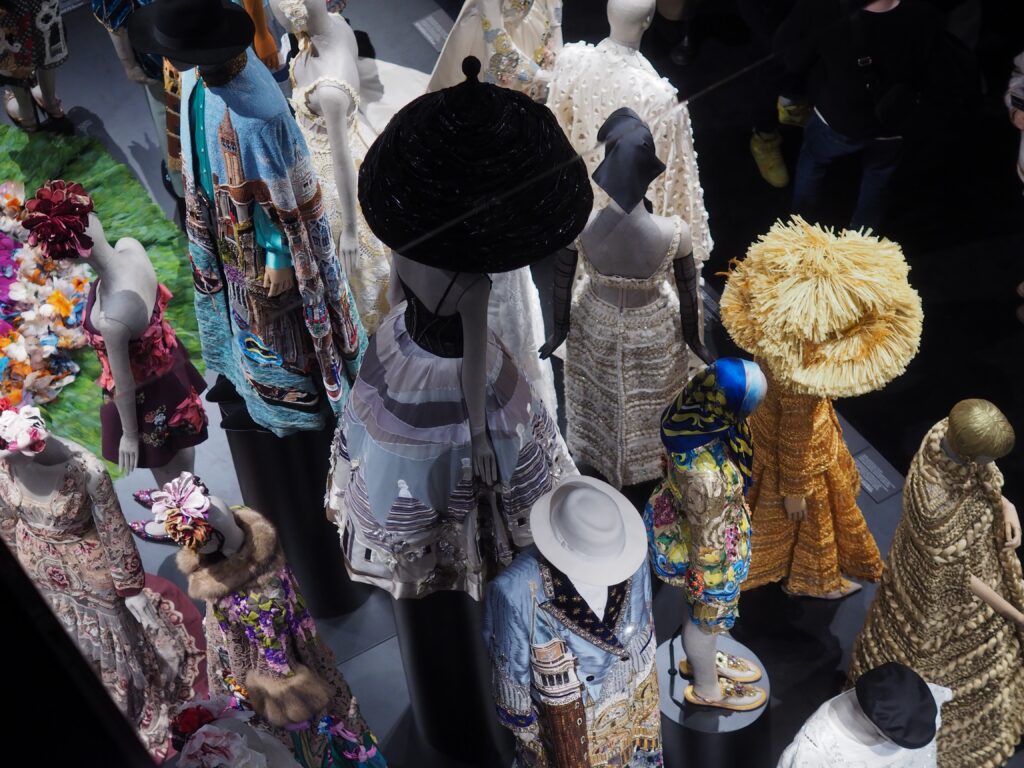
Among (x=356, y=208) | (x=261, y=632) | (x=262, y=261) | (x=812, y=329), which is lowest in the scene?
(x=261, y=632)

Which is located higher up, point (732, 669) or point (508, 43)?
point (508, 43)

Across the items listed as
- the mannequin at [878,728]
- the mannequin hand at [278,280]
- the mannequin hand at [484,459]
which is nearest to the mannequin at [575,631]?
the mannequin hand at [484,459]

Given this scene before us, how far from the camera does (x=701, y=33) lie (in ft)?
10.5

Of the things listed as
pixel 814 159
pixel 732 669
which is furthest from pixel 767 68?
pixel 732 669

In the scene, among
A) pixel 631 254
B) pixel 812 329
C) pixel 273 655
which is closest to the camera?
pixel 273 655

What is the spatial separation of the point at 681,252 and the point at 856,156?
77 cm

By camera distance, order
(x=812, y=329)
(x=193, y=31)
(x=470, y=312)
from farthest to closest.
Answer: (x=812, y=329) < (x=193, y=31) < (x=470, y=312)

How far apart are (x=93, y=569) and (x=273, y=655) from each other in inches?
24.5

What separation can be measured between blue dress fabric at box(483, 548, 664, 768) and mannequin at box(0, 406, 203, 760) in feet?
3.04

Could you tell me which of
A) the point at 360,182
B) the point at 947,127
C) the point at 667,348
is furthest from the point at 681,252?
the point at 360,182

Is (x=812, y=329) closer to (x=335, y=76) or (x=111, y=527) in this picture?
(x=335, y=76)

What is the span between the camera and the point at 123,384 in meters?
3.15

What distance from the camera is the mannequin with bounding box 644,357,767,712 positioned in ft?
8.45

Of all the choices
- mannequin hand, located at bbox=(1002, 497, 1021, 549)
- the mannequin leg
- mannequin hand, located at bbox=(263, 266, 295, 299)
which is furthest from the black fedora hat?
mannequin hand, located at bbox=(1002, 497, 1021, 549)
